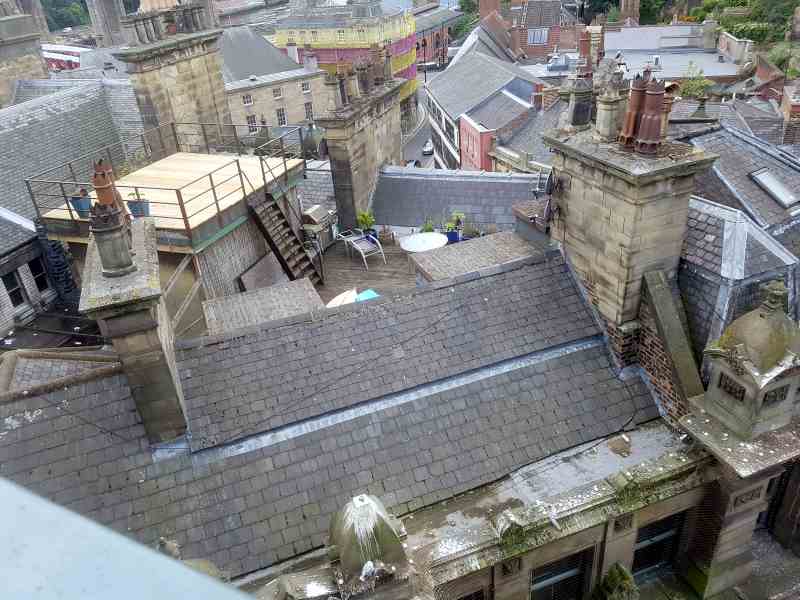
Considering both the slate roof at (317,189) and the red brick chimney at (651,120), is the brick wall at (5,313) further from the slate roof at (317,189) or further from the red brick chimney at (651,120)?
the red brick chimney at (651,120)

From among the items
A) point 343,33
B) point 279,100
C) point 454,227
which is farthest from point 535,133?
point 343,33

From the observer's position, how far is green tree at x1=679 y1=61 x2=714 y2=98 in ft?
155

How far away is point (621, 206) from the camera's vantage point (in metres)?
12.5

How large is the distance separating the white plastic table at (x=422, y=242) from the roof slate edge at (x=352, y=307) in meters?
6.28

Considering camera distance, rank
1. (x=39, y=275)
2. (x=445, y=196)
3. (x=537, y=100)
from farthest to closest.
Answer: (x=537, y=100) → (x=445, y=196) → (x=39, y=275)

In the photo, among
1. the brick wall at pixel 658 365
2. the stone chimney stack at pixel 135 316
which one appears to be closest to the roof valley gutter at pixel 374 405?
the stone chimney stack at pixel 135 316

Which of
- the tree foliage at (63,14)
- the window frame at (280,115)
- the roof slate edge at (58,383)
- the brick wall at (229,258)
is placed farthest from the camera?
the tree foliage at (63,14)

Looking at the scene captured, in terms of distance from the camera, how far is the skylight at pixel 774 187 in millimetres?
15367

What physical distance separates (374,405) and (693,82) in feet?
164

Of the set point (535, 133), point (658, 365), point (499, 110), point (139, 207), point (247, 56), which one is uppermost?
point (139, 207)

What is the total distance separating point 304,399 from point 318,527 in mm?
2411

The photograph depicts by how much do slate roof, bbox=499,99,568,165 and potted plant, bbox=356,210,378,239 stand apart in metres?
16.9

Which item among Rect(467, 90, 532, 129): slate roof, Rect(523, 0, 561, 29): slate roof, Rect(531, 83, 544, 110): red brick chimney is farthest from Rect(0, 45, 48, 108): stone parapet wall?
Rect(523, 0, 561, 29): slate roof

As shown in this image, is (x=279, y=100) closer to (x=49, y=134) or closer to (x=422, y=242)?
(x=49, y=134)
